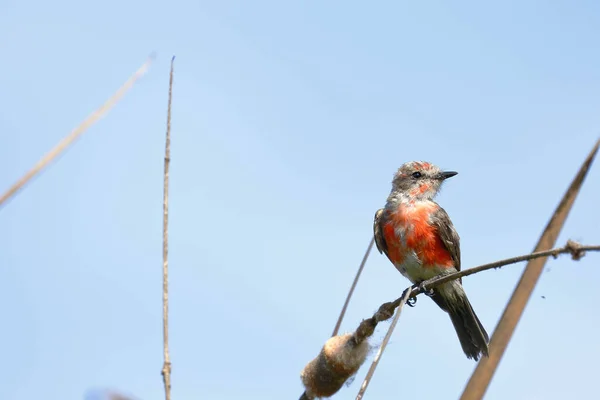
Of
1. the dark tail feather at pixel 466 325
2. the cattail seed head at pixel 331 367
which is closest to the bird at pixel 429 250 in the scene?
the dark tail feather at pixel 466 325

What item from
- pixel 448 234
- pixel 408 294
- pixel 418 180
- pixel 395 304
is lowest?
pixel 408 294

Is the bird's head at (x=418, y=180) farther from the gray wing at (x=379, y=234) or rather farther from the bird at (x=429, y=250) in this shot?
the gray wing at (x=379, y=234)

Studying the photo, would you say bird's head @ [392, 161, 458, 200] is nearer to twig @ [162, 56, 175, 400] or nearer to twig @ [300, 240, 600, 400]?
twig @ [300, 240, 600, 400]

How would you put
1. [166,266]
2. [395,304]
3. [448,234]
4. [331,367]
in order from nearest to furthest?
[166,266]
[331,367]
[395,304]
[448,234]

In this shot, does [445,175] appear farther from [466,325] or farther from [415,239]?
[466,325]

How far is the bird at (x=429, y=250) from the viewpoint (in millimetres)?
6258

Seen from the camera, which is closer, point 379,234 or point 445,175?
point 379,234

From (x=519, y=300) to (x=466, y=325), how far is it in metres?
3.80

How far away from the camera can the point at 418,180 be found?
7273mm

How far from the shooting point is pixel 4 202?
6.89ft

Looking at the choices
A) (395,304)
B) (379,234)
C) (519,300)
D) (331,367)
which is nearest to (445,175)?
(379,234)

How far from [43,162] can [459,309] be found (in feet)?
15.9

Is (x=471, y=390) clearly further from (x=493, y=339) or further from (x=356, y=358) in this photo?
(x=356, y=358)

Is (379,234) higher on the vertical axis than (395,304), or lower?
higher
